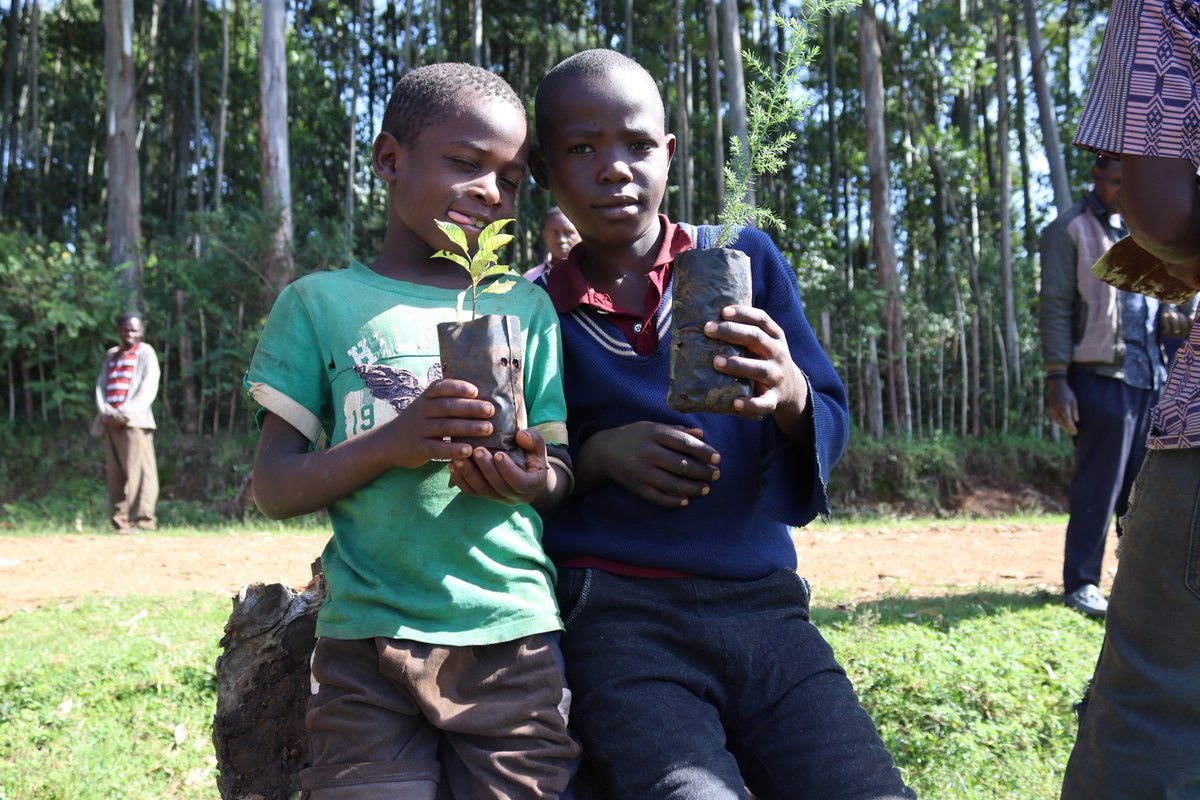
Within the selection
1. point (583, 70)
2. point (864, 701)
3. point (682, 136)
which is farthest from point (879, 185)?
point (583, 70)

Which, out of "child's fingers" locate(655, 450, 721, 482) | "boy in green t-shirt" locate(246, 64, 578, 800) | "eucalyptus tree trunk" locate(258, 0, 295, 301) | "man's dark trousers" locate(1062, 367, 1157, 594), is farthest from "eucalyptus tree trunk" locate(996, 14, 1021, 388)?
"boy in green t-shirt" locate(246, 64, 578, 800)

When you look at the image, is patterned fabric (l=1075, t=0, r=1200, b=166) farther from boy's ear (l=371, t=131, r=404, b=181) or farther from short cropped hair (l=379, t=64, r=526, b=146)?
boy's ear (l=371, t=131, r=404, b=181)

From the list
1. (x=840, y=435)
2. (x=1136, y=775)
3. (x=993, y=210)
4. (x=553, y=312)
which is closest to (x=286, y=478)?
(x=553, y=312)

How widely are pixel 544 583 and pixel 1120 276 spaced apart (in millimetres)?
1343

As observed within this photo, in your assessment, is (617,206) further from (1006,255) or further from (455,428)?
(1006,255)

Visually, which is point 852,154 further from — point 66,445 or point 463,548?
point 463,548

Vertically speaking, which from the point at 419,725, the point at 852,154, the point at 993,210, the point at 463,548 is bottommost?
the point at 419,725

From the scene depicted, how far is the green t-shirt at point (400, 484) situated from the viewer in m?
1.71

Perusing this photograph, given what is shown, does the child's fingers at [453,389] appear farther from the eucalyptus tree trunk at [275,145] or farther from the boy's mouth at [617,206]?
the eucalyptus tree trunk at [275,145]

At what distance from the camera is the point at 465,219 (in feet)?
6.34

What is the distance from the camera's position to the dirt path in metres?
6.54

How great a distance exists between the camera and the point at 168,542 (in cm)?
898

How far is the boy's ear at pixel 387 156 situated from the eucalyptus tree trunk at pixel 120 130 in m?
14.4

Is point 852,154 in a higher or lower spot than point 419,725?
higher
